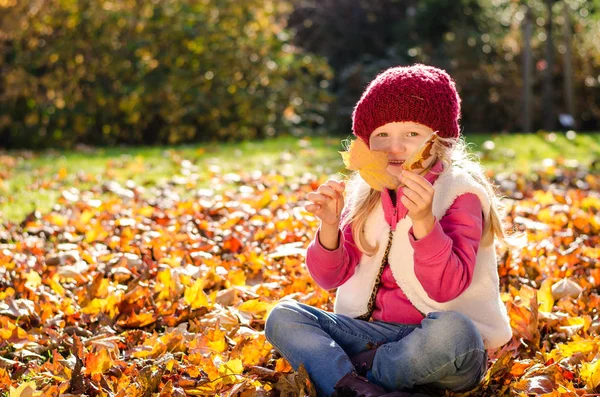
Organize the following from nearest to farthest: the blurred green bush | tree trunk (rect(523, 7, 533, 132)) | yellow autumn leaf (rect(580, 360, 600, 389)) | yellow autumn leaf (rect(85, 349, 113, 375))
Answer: yellow autumn leaf (rect(580, 360, 600, 389)) < yellow autumn leaf (rect(85, 349, 113, 375)) < the blurred green bush < tree trunk (rect(523, 7, 533, 132))

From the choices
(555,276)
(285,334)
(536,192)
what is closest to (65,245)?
(285,334)

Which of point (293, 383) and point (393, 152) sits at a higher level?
point (393, 152)

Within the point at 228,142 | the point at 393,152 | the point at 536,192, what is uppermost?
the point at 393,152

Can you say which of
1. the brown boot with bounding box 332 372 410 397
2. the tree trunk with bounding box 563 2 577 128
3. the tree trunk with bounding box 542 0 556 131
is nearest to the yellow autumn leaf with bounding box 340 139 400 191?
the brown boot with bounding box 332 372 410 397

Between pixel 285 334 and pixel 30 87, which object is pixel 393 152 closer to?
pixel 285 334

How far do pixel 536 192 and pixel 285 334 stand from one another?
3364 millimetres

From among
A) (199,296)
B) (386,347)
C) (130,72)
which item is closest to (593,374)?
(386,347)

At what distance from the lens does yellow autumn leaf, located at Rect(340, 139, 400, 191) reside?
232 cm

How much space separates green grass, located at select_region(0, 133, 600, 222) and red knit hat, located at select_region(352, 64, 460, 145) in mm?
2882

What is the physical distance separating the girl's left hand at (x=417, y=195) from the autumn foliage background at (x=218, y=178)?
48 centimetres

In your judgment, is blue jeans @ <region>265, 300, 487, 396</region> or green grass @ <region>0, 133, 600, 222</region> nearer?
blue jeans @ <region>265, 300, 487, 396</region>

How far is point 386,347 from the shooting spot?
2.25 meters

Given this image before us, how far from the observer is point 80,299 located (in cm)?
304

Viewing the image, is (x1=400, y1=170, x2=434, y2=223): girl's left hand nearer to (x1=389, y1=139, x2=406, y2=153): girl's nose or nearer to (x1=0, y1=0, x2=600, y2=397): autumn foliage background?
(x1=389, y1=139, x2=406, y2=153): girl's nose
